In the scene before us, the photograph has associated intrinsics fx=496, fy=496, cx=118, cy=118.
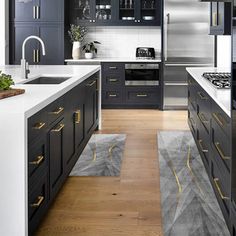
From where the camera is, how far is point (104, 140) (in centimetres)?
595

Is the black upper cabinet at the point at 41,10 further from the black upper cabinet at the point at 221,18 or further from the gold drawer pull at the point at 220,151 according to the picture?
the gold drawer pull at the point at 220,151

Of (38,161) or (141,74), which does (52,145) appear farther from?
(141,74)

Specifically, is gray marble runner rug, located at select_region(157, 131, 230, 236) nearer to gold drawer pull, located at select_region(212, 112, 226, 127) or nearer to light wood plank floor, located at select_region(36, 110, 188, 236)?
light wood plank floor, located at select_region(36, 110, 188, 236)

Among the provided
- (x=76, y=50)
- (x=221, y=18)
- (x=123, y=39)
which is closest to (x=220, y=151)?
(x=221, y=18)

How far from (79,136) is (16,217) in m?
2.11

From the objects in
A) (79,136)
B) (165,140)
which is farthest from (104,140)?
(79,136)

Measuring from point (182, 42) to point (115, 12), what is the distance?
4.35 feet

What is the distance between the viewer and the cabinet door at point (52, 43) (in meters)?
8.41

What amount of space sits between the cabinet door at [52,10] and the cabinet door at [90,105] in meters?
2.74

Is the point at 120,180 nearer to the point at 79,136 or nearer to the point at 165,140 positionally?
the point at 79,136

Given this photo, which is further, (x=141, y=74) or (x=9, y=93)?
(x=141, y=74)

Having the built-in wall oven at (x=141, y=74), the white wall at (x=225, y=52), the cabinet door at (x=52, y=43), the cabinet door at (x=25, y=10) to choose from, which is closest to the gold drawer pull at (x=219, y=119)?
the white wall at (x=225, y=52)

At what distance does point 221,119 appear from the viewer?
10.2 feet

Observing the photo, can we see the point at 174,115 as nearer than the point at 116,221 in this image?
No
